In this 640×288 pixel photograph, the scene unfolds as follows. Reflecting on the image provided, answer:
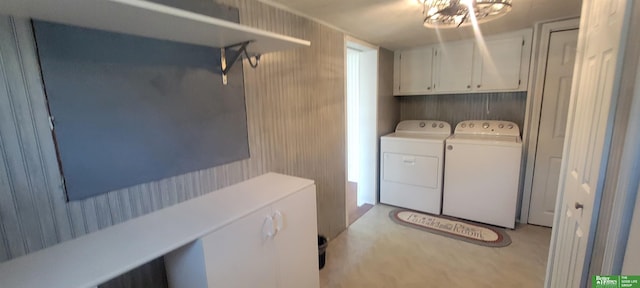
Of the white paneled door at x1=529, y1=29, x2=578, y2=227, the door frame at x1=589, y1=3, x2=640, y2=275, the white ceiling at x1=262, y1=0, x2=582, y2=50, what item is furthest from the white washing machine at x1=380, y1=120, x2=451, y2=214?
the door frame at x1=589, y1=3, x2=640, y2=275

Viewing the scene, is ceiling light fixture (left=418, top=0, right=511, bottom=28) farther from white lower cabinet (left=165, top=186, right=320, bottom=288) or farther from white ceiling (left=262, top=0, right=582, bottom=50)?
white lower cabinet (left=165, top=186, right=320, bottom=288)

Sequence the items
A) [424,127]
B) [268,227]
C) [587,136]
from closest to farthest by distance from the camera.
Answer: [587,136], [268,227], [424,127]

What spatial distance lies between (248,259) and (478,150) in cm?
249

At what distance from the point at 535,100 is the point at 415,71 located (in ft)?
4.17

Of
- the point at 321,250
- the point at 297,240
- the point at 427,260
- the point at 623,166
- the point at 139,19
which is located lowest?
the point at 427,260

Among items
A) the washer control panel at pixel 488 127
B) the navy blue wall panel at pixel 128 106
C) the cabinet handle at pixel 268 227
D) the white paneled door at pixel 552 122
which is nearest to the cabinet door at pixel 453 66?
the washer control panel at pixel 488 127

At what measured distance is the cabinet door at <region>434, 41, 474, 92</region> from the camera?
2949 mm

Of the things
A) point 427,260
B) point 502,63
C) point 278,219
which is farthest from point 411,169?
point 278,219

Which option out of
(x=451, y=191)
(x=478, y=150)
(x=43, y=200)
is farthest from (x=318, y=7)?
(x=451, y=191)

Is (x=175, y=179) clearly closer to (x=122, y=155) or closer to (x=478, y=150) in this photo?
(x=122, y=155)

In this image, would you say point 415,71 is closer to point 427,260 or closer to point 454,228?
point 454,228

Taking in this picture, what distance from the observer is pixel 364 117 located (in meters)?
3.28

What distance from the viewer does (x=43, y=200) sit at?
978 millimetres

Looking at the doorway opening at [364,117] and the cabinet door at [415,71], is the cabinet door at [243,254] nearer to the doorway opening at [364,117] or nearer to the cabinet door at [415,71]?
the doorway opening at [364,117]
